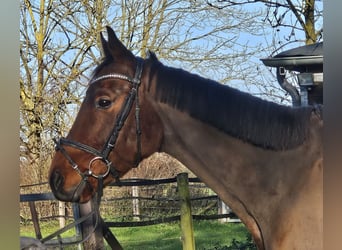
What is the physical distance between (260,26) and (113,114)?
1512 millimetres

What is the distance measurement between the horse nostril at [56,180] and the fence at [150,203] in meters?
0.98

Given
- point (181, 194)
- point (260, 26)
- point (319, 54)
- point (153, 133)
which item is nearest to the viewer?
point (153, 133)

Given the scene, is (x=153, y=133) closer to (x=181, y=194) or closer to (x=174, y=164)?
(x=174, y=164)

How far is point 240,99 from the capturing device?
5.19ft

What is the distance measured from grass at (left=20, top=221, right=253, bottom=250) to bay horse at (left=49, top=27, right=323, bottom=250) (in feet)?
4.32

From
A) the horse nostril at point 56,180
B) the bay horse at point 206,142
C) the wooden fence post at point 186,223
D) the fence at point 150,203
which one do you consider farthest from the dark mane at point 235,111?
the wooden fence post at point 186,223

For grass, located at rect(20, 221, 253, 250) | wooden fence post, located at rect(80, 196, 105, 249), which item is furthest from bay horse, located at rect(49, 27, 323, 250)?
grass, located at rect(20, 221, 253, 250)

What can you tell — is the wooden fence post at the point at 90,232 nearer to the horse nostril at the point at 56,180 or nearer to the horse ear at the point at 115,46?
the horse nostril at the point at 56,180

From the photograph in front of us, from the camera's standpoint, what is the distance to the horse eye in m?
1.62

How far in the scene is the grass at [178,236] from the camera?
289 cm

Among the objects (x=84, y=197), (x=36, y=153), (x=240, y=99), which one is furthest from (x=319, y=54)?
(x=36, y=153)

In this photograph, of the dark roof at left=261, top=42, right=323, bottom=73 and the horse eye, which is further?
the dark roof at left=261, top=42, right=323, bottom=73

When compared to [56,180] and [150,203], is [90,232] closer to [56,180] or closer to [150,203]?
[150,203]

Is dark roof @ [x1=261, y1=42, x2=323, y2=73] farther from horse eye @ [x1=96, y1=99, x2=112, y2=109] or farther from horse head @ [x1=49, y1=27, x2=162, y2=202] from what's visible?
horse eye @ [x1=96, y1=99, x2=112, y2=109]
